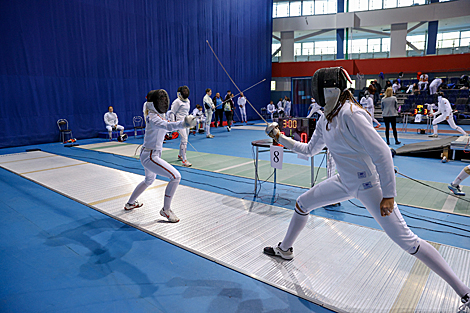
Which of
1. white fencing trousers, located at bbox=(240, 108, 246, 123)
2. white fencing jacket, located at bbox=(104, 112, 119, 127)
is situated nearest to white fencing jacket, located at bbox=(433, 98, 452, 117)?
white fencing trousers, located at bbox=(240, 108, 246, 123)

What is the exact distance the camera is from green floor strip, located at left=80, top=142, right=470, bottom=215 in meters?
3.65

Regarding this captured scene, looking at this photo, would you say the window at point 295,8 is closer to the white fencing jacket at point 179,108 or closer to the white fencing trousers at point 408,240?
the white fencing jacket at point 179,108

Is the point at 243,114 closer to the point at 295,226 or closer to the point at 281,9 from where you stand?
the point at 281,9

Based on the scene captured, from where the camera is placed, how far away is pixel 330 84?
1877mm

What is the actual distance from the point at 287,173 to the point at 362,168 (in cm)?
346

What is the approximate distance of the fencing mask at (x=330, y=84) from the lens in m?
1.86

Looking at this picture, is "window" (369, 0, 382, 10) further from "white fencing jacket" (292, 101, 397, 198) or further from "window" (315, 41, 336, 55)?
"white fencing jacket" (292, 101, 397, 198)

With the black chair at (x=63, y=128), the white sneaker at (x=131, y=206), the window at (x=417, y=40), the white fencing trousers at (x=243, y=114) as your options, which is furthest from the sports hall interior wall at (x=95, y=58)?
the window at (x=417, y=40)

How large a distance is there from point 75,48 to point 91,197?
7212 mm

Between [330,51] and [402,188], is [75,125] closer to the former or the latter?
[402,188]

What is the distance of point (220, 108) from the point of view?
43.1 feet

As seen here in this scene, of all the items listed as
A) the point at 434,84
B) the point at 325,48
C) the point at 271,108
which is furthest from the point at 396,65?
the point at 325,48

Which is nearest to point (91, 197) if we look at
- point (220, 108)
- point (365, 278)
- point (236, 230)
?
point (236, 230)

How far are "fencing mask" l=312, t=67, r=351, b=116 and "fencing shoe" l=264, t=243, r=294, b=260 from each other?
1126 mm
